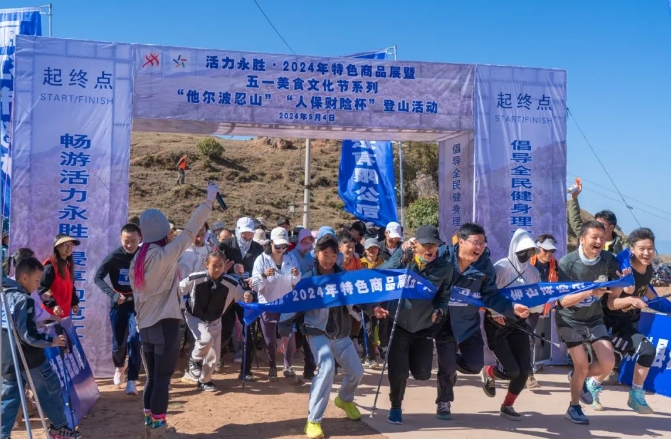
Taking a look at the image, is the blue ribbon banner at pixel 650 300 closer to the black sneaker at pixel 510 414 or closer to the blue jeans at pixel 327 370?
the black sneaker at pixel 510 414

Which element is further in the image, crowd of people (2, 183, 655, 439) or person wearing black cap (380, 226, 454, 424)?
person wearing black cap (380, 226, 454, 424)

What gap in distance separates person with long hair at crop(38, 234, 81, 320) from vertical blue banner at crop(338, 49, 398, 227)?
7.04 meters

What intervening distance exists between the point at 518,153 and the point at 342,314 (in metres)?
4.85

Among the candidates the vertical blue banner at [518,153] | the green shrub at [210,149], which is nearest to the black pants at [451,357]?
the vertical blue banner at [518,153]

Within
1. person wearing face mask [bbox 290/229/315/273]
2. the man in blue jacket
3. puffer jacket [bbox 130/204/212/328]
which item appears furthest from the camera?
person wearing face mask [bbox 290/229/315/273]

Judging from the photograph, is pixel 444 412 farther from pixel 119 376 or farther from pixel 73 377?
pixel 119 376

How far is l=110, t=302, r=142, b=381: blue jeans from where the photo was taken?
25.0 ft

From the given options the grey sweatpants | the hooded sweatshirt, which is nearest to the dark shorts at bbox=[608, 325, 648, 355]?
the hooded sweatshirt

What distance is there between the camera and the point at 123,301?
7.63 meters

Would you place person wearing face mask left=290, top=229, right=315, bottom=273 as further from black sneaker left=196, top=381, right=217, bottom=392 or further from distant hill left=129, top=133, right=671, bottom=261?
distant hill left=129, top=133, right=671, bottom=261

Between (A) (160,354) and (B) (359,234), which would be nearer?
(A) (160,354)

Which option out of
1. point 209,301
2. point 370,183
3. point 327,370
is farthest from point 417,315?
point 370,183

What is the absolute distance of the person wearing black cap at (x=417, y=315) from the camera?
6.18 metres

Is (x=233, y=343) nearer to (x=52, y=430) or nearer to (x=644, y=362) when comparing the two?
(x=52, y=430)
